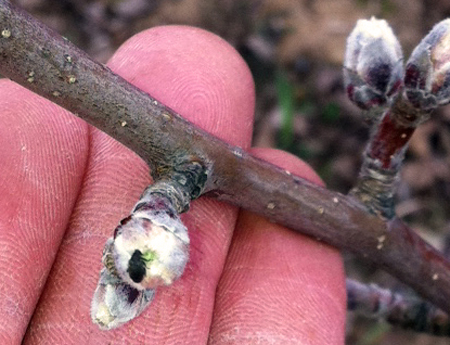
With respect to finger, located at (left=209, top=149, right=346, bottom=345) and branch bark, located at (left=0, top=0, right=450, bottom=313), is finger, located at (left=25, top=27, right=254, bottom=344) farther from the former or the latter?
branch bark, located at (left=0, top=0, right=450, bottom=313)

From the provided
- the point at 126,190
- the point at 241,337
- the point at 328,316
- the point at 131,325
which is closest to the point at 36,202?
the point at 126,190

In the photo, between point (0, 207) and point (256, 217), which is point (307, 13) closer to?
point (256, 217)

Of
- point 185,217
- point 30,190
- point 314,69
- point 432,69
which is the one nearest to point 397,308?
point 185,217

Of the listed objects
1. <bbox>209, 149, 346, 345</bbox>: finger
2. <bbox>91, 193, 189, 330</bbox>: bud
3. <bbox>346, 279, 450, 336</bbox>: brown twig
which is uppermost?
<bbox>91, 193, 189, 330</bbox>: bud

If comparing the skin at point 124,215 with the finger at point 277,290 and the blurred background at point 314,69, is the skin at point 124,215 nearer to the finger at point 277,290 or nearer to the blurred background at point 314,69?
the finger at point 277,290

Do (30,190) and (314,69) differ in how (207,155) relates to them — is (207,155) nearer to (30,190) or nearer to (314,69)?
(30,190)

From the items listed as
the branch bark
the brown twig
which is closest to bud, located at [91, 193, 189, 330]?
the branch bark
